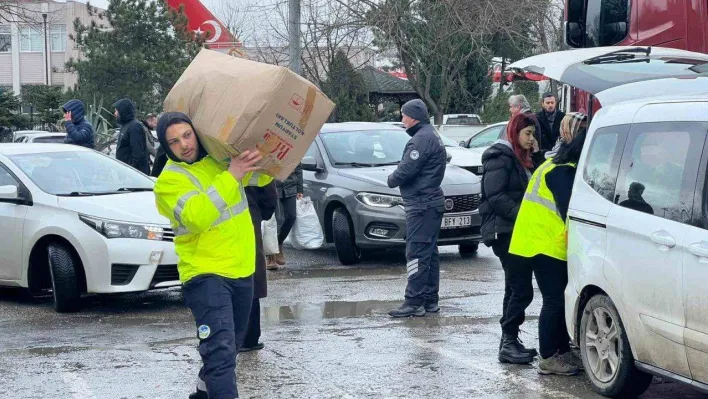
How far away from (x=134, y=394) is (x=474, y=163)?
10.3m

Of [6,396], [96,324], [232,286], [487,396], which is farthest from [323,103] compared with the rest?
[96,324]

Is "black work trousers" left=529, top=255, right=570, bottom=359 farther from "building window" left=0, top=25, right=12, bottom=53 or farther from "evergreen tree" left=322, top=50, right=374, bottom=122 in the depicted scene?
"building window" left=0, top=25, right=12, bottom=53

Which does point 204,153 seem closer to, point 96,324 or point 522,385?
point 522,385

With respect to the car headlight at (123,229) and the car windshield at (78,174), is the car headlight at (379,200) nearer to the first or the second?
the car windshield at (78,174)

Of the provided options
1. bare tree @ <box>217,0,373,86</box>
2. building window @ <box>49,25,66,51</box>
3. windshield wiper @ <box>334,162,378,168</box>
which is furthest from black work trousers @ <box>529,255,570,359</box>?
building window @ <box>49,25,66,51</box>

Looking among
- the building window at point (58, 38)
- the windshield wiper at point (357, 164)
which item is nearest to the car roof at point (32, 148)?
the windshield wiper at point (357, 164)

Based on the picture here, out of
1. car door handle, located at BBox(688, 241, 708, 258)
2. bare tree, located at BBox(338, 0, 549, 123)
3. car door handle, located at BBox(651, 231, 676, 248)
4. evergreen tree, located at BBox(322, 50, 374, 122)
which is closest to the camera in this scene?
car door handle, located at BBox(688, 241, 708, 258)

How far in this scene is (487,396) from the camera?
675 cm

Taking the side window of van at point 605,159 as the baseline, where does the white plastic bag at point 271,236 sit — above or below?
below

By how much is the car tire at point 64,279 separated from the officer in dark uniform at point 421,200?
274 centimetres

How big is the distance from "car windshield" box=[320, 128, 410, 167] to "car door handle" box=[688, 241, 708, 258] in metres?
8.28

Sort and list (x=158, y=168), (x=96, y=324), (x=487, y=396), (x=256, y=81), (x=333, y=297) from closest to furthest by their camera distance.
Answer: (x=256, y=81) → (x=487, y=396) → (x=96, y=324) → (x=333, y=297) → (x=158, y=168)

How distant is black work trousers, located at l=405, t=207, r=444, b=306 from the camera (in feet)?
31.4

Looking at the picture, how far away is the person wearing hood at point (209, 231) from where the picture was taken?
18.4 ft
